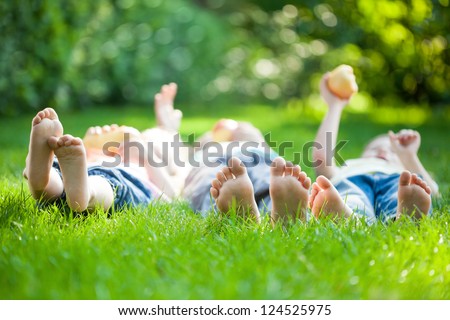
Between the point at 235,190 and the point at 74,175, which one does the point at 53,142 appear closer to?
the point at 74,175

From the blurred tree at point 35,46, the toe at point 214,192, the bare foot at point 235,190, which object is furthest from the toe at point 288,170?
the blurred tree at point 35,46

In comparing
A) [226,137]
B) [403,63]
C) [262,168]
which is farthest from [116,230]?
[403,63]

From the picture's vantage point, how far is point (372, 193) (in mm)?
2516

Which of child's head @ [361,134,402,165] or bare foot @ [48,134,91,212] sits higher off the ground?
bare foot @ [48,134,91,212]

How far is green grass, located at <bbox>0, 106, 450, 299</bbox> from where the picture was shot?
55.9 inches

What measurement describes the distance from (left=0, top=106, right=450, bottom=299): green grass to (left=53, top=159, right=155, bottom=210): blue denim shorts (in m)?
0.11

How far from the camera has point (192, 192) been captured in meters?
2.48

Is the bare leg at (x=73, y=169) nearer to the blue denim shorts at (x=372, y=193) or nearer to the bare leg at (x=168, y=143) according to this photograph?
the bare leg at (x=168, y=143)

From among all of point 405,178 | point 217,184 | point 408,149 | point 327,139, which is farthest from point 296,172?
point 408,149

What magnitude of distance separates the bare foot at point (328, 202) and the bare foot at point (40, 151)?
0.91 meters

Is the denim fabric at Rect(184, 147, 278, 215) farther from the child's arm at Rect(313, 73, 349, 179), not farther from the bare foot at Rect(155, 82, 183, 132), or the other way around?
the bare foot at Rect(155, 82, 183, 132)

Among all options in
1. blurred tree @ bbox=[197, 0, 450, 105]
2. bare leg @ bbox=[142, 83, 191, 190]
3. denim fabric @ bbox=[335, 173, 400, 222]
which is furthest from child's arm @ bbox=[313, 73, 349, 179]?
blurred tree @ bbox=[197, 0, 450, 105]

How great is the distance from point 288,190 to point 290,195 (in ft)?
0.06

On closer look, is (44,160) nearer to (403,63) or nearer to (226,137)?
(226,137)
